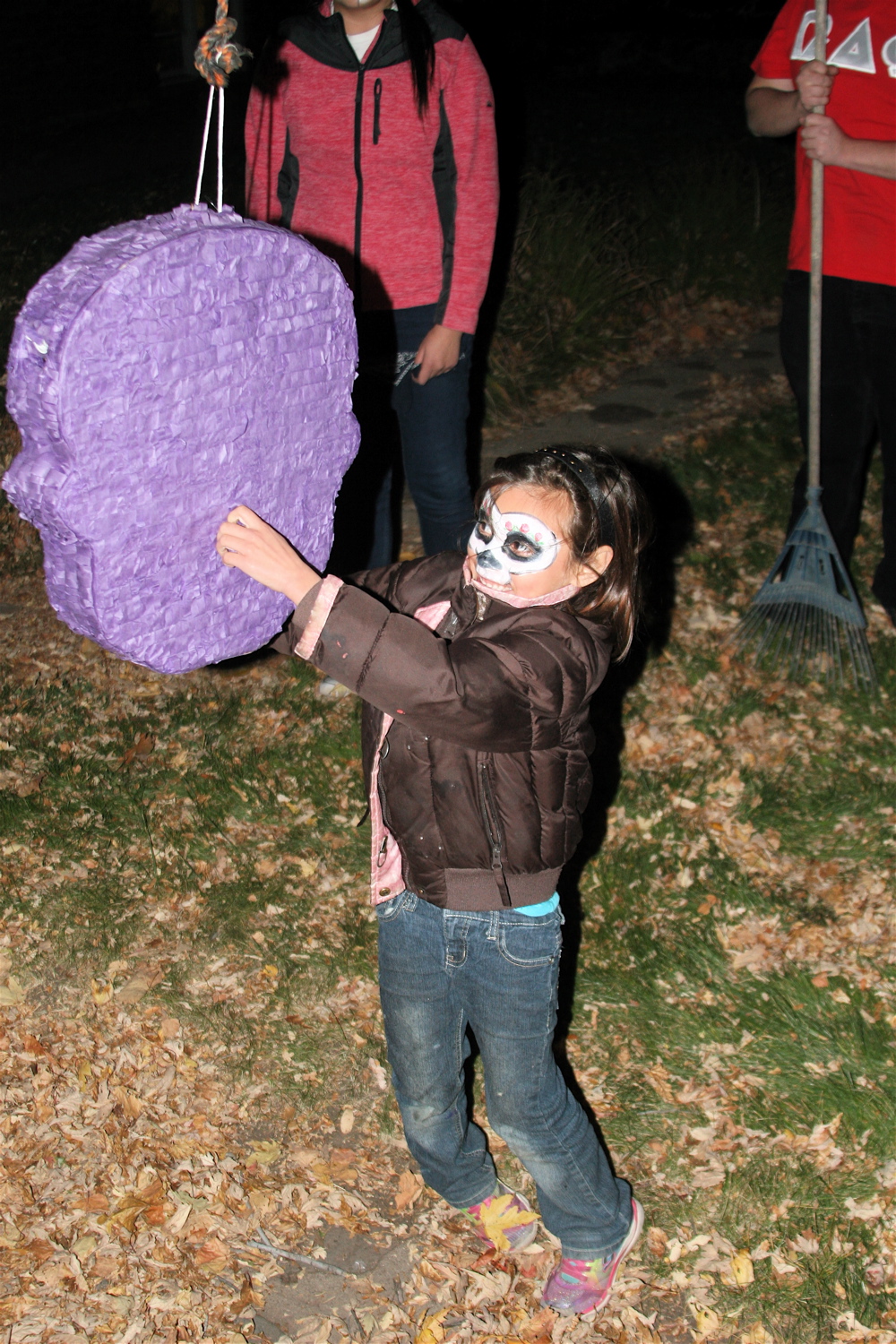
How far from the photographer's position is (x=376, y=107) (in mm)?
2717

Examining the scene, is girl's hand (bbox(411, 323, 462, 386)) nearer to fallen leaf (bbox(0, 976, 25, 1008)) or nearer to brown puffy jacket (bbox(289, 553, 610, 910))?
brown puffy jacket (bbox(289, 553, 610, 910))

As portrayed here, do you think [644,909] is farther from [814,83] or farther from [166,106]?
[166,106]

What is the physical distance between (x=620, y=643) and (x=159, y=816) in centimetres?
204

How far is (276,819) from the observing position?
360 cm

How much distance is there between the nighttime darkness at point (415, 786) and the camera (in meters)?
1.48

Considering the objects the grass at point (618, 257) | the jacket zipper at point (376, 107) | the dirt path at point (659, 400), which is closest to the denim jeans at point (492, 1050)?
the jacket zipper at point (376, 107)

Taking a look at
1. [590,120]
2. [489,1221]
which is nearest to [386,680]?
[489,1221]

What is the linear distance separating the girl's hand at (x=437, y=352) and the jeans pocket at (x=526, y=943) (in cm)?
155

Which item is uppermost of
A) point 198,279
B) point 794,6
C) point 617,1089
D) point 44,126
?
point 794,6

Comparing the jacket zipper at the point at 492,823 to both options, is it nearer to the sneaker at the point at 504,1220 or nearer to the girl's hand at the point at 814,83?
the sneaker at the point at 504,1220

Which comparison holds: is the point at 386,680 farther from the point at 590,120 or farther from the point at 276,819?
the point at 590,120

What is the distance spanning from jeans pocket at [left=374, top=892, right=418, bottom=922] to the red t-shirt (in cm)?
244

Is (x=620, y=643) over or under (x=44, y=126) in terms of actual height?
over

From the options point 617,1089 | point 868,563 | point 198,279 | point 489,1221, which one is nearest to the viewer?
point 198,279
